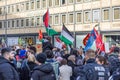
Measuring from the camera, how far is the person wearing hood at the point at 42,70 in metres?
8.23

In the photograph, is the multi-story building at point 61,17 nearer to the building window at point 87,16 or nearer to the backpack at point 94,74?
the building window at point 87,16

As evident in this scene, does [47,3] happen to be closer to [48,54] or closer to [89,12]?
[89,12]

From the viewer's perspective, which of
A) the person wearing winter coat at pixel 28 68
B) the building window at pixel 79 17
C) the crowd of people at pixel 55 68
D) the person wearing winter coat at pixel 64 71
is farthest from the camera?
the building window at pixel 79 17

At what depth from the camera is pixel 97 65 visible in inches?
326

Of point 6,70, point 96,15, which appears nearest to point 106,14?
point 96,15

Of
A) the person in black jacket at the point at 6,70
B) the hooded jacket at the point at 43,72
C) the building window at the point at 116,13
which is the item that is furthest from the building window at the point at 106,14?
the person in black jacket at the point at 6,70

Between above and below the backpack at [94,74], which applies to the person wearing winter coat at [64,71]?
below

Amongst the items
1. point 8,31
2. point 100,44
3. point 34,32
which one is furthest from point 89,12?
point 100,44

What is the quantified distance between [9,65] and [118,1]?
130 ft

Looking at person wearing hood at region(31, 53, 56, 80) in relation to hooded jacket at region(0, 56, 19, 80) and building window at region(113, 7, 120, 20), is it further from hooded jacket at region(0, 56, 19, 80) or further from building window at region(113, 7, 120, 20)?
building window at region(113, 7, 120, 20)

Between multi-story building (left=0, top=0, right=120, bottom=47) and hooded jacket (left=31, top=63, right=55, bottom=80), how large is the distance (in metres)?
37.5

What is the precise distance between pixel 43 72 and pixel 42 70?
81 millimetres

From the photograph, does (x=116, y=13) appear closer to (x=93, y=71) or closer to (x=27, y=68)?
(x=27, y=68)

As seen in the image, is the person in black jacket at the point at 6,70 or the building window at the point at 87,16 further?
the building window at the point at 87,16
